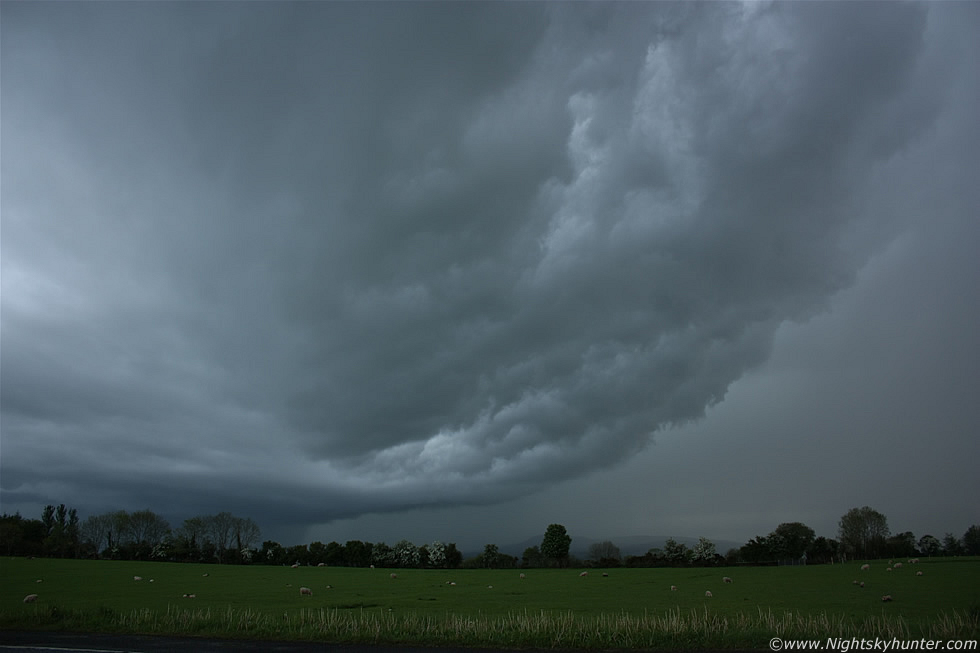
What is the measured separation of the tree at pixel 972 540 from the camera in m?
167

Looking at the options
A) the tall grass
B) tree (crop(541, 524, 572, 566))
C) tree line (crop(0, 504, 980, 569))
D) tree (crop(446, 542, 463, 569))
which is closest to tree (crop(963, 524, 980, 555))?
tree line (crop(0, 504, 980, 569))

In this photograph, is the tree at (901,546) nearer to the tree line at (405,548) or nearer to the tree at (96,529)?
the tree line at (405,548)

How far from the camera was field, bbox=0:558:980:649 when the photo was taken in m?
22.2

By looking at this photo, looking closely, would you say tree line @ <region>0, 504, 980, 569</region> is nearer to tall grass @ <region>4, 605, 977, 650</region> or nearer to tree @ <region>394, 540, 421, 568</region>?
tree @ <region>394, 540, 421, 568</region>

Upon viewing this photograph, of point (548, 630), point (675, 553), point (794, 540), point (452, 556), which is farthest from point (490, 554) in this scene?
point (548, 630)

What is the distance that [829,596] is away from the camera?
1713 inches

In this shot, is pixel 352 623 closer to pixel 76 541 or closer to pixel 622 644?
pixel 622 644

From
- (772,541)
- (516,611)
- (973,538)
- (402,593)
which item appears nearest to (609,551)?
(772,541)

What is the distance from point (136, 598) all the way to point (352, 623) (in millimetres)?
32532

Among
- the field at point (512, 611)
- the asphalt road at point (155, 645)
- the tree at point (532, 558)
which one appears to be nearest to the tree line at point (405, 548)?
the tree at point (532, 558)

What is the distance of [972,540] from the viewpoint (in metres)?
174

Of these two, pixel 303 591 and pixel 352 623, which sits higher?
pixel 352 623

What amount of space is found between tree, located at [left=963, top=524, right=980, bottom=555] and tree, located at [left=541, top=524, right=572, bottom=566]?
118545 millimetres

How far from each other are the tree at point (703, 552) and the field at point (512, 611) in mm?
78432
